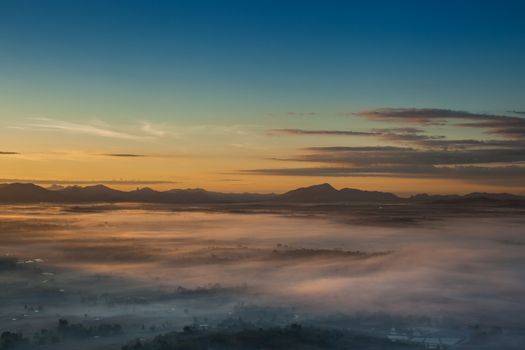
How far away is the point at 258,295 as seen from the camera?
220 feet

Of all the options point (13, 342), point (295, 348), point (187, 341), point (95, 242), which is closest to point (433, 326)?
point (295, 348)

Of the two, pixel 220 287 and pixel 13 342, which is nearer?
pixel 13 342

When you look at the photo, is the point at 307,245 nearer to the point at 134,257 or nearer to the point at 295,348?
the point at 134,257

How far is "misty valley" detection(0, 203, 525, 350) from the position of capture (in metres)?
43.9

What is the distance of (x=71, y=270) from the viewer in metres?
89.1

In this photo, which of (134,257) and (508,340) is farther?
(134,257)

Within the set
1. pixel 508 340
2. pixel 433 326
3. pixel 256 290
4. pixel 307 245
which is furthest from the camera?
pixel 307 245

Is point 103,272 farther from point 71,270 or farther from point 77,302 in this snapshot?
point 77,302

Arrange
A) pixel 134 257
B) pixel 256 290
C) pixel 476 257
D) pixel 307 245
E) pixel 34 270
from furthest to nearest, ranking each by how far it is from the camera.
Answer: pixel 307 245, pixel 476 257, pixel 134 257, pixel 34 270, pixel 256 290

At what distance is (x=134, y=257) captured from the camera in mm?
107812

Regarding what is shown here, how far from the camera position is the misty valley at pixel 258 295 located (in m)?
43.9

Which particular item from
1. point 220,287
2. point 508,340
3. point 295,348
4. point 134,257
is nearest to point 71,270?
point 134,257

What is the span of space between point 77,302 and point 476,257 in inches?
3210

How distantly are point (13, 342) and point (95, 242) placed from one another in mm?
95167
